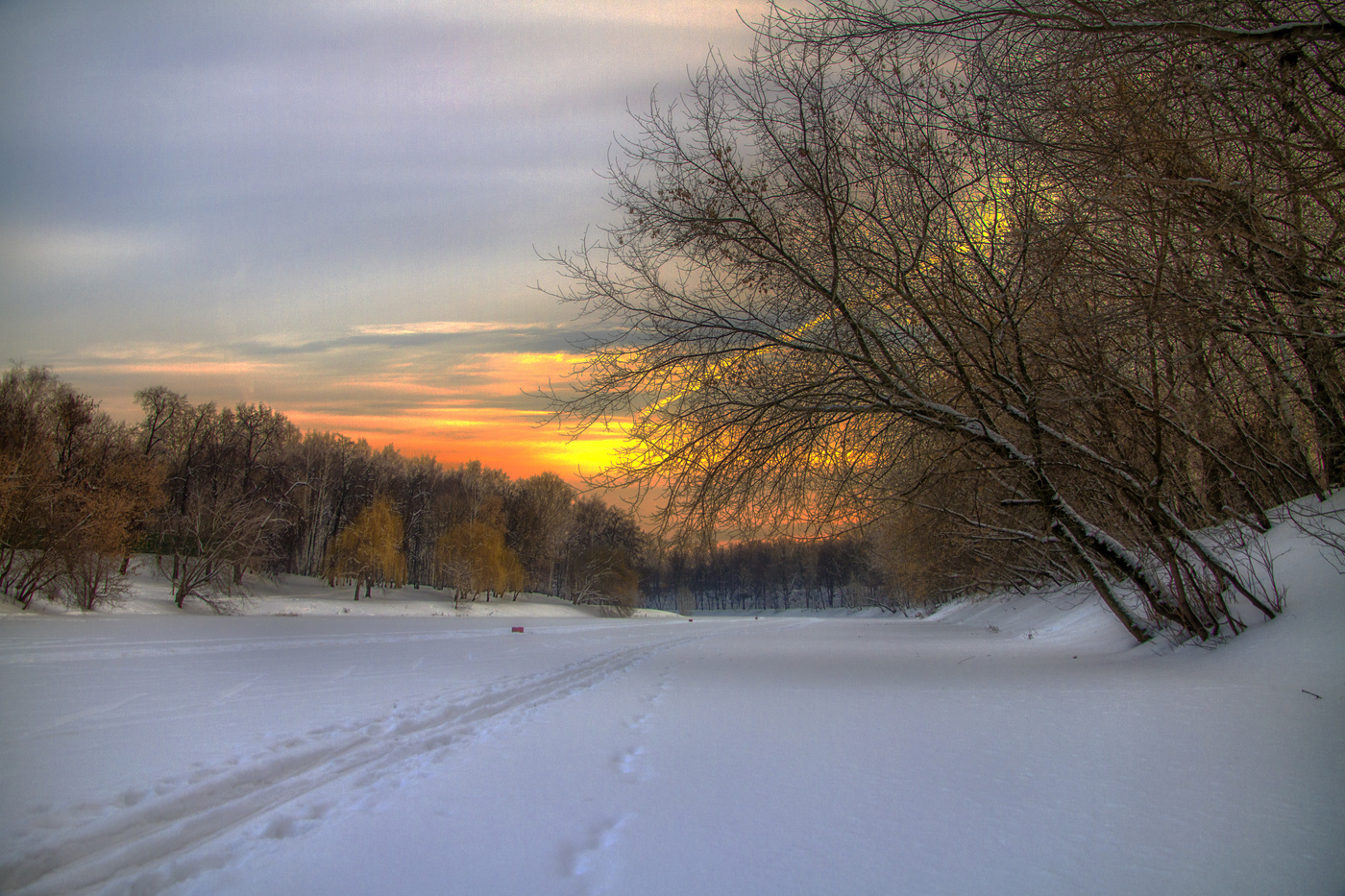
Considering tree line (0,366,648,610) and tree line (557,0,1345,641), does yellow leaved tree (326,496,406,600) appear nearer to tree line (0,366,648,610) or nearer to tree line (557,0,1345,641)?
tree line (0,366,648,610)

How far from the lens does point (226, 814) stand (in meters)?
3.03

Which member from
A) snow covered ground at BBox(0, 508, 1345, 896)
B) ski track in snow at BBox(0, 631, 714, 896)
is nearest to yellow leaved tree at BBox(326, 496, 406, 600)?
snow covered ground at BBox(0, 508, 1345, 896)

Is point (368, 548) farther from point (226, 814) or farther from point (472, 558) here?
point (226, 814)

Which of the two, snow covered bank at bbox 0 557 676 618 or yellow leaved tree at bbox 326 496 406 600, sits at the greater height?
yellow leaved tree at bbox 326 496 406 600

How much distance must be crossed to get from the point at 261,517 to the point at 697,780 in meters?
31.7

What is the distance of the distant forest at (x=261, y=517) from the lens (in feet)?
69.9

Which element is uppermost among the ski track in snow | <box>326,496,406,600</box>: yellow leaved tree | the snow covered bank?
<box>326,496,406,600</box>: yellow leaved tree

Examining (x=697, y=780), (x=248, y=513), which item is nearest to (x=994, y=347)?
(x=697, y=780)

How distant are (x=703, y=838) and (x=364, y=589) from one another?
48280 mm

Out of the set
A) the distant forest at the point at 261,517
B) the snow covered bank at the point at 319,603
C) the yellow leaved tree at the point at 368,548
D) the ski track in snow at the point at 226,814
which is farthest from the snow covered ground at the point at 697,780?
the yellow leaved tree at the point at 368,548

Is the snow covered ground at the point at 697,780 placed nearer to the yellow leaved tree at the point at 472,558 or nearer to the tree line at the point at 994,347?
the tree line at the point at 994,347

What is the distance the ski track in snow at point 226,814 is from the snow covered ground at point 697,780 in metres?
0.02

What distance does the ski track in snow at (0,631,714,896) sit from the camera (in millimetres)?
2416

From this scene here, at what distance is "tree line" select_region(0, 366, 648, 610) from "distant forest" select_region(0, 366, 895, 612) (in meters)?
0.08
